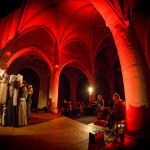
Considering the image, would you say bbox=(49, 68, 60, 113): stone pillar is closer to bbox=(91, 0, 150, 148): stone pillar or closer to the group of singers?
the group of singers

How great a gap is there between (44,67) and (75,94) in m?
7.49

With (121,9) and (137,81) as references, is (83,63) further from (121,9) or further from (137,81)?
(137,81)

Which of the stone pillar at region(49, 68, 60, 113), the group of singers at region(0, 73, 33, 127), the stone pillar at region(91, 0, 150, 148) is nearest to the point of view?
→ the stone pillar at region(91, 0, 150, 148)

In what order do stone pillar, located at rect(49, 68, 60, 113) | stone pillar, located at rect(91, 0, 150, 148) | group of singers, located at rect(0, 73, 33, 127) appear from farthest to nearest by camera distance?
stone pillar, located at rect(49, 68, 60, 113) < group of singers, located at rect(0, 73, 33, 127) < stone pillar, located at rect(91, 0, 150, 148)

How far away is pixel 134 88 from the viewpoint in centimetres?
247

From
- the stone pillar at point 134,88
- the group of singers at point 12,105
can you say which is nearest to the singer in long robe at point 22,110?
the group of singers at point 12,105

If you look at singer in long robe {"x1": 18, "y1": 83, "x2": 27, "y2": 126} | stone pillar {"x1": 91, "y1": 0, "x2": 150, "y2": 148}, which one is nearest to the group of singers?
singer in long robe {"x1": 18, "y1": 83, "x2": 27, "y2": 126}

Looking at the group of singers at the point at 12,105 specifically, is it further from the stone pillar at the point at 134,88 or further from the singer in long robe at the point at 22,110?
the stone pillar at the point at 134,88

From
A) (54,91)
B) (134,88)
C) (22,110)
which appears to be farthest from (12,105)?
(54,91)

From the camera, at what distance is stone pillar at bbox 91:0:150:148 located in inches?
87.4

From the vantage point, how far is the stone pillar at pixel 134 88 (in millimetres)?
2221

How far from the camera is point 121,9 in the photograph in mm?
3328

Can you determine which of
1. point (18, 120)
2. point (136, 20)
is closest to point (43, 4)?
point (136, 20)

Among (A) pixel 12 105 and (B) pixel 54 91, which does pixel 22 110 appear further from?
(B) pixel 54 91
